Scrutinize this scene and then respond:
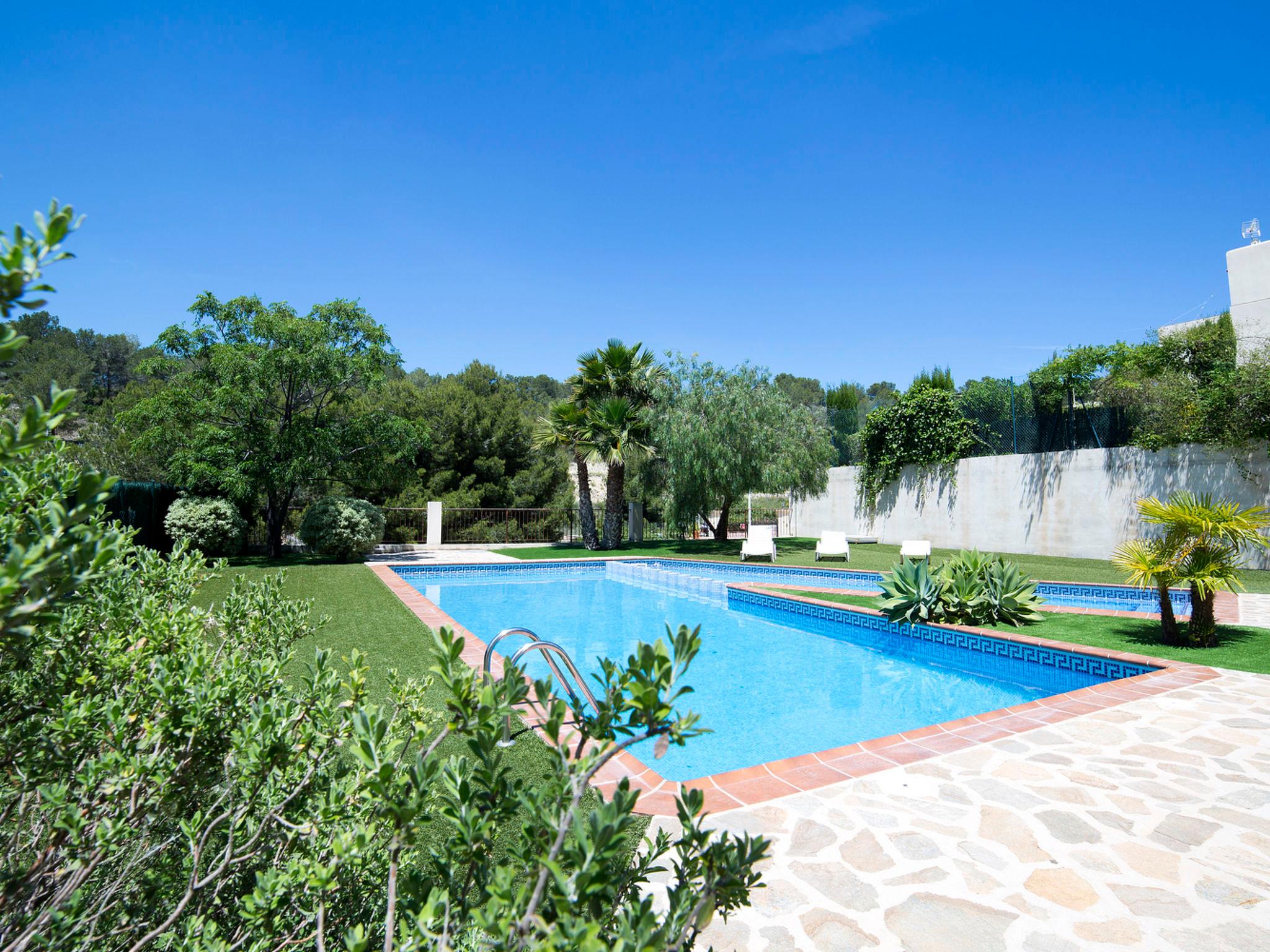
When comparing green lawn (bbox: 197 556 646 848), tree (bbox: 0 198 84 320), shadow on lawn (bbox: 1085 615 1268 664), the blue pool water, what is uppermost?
tree (bbox: 0 198 84 320)

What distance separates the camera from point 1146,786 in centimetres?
367

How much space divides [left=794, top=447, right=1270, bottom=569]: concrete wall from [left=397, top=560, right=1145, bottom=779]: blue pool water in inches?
380

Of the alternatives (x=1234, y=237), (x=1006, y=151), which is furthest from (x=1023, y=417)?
(x=1006, y=151)

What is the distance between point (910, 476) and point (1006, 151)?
29.9 feet

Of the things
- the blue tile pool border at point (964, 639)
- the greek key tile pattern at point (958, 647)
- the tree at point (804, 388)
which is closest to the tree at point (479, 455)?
the blue tile pool border at point (964, 639)

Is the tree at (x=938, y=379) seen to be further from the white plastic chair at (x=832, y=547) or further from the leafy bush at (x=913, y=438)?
the white plastic chair at (x=832, y=547)

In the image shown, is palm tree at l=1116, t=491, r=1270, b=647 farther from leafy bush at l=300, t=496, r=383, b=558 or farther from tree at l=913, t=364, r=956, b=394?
leafy bush at l=300, t=496, r=383, b=558

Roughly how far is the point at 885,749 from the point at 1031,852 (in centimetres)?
137

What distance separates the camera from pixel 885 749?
4.37 m

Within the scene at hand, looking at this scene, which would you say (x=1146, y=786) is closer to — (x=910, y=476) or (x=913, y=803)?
(x=913, y=803)

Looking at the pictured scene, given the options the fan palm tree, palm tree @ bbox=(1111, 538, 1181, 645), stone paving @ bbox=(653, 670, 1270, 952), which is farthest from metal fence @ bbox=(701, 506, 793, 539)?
stone paving @ bbox=(653, 670, 1270, 952)

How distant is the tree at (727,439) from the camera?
57.2ft

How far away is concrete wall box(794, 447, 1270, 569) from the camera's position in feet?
44.5

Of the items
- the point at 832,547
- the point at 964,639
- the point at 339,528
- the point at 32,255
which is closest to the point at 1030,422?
the point at 832,547
